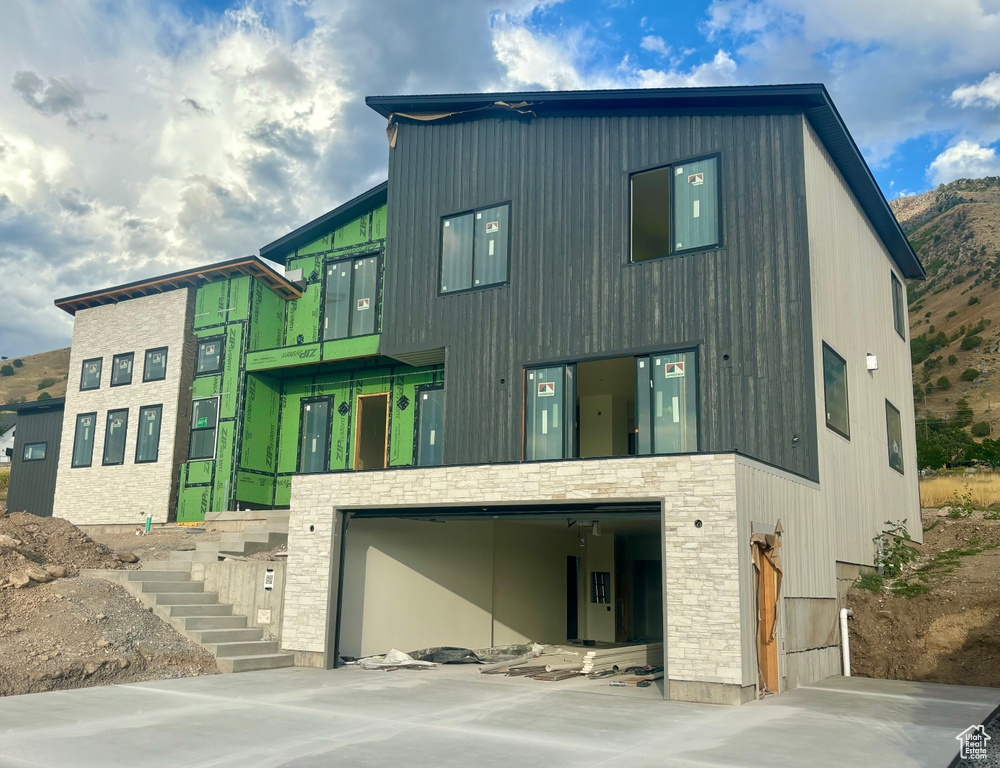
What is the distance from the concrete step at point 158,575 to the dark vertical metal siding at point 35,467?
11.8m

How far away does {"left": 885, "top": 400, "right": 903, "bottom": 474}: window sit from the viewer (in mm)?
18562

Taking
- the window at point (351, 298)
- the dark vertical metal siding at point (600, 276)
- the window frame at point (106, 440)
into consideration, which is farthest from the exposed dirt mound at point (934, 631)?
the window frame at point (106, 440)

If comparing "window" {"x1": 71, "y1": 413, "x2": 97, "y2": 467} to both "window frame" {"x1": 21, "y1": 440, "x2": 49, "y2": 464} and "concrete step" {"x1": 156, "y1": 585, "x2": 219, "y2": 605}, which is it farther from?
"concrete step" {"x1": 156, "y1": 585, "x2": 219, "y2": 605}

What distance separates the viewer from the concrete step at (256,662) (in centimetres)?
1305

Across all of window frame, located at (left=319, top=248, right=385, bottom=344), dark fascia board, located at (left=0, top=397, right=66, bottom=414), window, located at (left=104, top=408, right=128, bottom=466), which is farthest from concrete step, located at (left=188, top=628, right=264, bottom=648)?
dark fascia board, located at (left=0, top=397, right=66, bottom=414)

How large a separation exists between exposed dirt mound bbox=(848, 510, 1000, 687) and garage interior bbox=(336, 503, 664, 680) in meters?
3.97

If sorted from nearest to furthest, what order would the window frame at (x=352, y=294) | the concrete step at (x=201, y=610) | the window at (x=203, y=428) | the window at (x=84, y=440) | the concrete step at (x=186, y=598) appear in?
the concrete step at (x=201, y=610) → the concrete step at (x=186, y=598) → the window frame at (x=352, y=294) → the window at (x=203, y=428) → the window at (x=84, y=440)

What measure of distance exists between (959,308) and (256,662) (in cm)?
6628

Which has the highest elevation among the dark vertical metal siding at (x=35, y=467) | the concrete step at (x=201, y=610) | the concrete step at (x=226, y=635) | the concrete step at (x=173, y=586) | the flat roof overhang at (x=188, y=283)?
the flat roof overhang at (x=188, y=283)

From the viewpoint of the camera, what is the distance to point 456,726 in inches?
341

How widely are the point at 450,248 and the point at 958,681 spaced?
11359mm

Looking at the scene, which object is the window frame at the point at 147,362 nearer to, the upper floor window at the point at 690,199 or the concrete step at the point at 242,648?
the concrete step at the point at 242,648

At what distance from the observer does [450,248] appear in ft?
54.8

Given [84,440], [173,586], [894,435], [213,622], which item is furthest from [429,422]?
[84,440]
